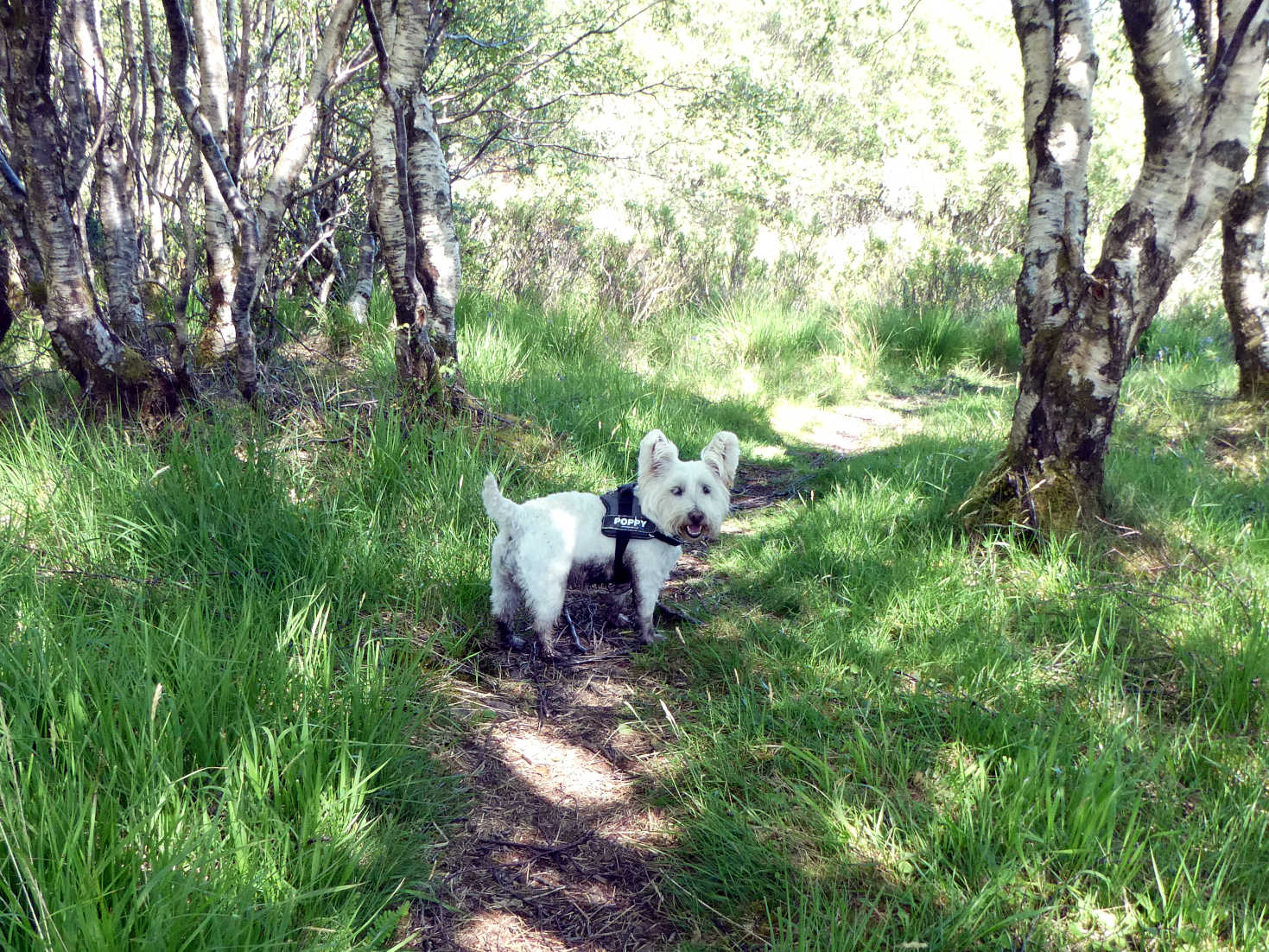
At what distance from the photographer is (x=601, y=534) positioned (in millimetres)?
3588

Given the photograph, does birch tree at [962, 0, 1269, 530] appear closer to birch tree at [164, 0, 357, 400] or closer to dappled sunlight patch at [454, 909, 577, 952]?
dappled sunlight patch at [454, 909, 577, 952]

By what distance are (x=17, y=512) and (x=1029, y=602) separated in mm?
4324

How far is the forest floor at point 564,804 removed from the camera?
2.14 m

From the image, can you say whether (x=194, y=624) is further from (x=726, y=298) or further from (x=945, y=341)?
(x=945, y=341)

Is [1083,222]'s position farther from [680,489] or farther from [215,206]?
[215,206]

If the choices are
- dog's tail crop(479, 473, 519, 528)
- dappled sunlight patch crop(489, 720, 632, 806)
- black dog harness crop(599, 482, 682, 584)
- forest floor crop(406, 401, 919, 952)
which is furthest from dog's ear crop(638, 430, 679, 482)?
dappled sunlight patch crop(489, 720, 632, 806)

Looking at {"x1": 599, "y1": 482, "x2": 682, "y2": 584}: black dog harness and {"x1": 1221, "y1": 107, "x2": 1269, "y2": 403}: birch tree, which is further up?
{"x1": 1221, "y1": 107, "x2": 1269, "y2": 403}: birch tree

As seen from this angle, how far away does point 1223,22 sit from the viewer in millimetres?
5164

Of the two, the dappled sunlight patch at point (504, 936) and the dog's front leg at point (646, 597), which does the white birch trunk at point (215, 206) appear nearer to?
the dog's front leg at point (646, 597)

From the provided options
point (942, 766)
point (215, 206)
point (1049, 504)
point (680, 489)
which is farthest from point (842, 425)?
point (215, 206)

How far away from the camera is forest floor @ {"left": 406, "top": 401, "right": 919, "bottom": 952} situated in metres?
2.14

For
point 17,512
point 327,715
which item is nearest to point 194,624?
point 327,715

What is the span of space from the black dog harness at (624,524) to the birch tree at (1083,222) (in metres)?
1.87

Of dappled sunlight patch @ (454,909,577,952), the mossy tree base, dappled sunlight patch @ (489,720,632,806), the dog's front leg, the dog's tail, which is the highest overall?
the dog's tail
